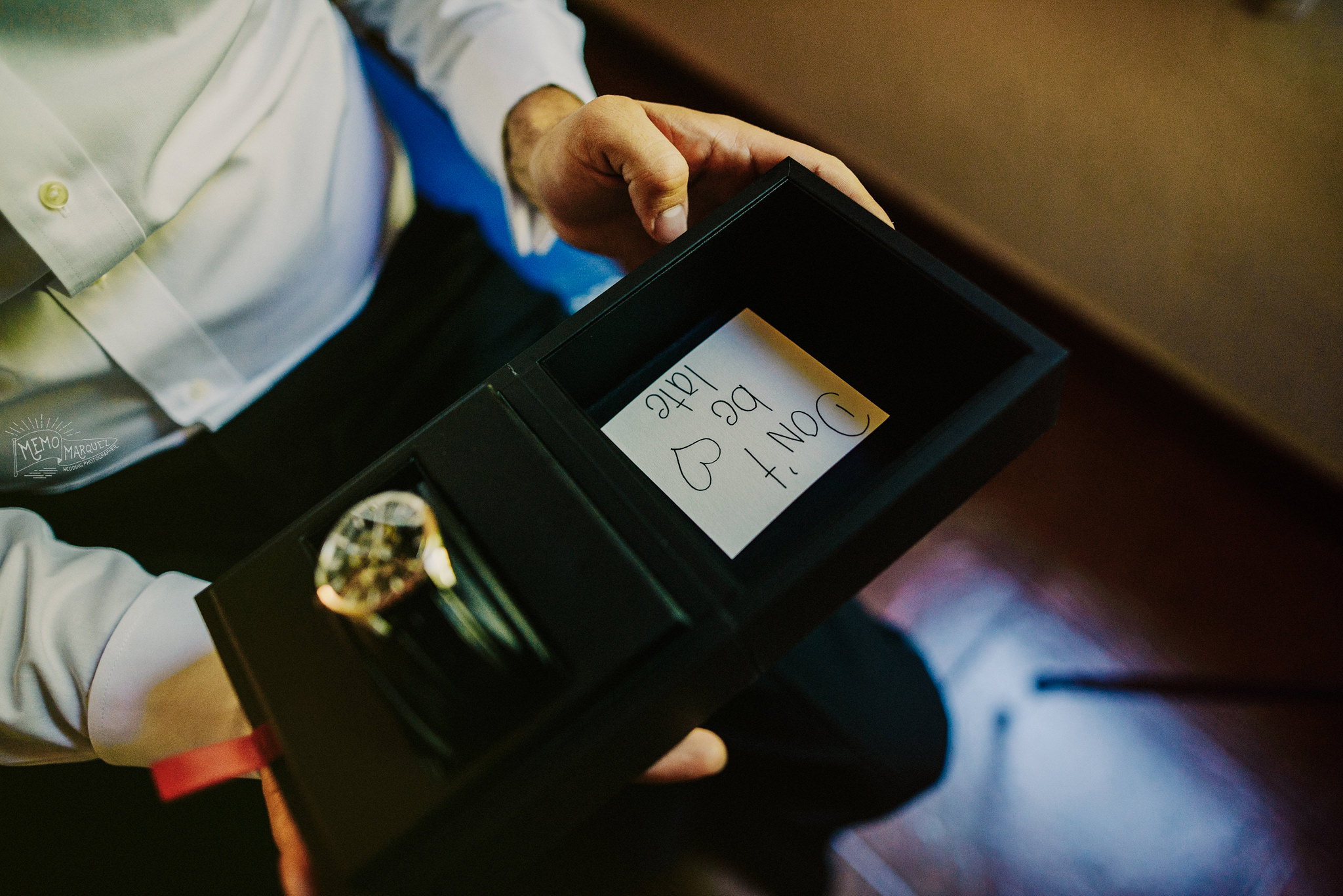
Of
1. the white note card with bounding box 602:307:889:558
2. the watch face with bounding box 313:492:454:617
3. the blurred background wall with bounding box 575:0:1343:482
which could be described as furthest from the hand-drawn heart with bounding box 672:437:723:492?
the blurred background wall with bounding box 575:0:1343:482

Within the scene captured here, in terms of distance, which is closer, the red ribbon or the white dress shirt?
the red ribbon

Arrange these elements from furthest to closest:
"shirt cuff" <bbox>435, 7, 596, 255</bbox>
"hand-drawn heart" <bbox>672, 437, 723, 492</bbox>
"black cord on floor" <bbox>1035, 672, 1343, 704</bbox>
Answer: "black cord on floor" <bbox>1035, 672, 1343, 704</bbox> → "shirt cuff" <bbox>435, 7, 596, 255</bbox> → "hand-drawn heart" <bbox>672, 437, 723, 492</bbox>

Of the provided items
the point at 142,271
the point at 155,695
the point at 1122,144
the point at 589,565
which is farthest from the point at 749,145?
the point at 1122,144

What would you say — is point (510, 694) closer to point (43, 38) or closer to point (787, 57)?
point (43, 38)

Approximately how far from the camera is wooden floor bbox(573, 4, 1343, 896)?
856 millimetres

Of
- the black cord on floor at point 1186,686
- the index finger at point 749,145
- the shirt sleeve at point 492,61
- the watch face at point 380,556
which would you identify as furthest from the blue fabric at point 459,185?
the black cord on floor at point 1186,686

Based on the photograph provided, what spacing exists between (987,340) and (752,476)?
0.52ft

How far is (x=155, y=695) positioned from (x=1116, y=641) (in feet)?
3.58

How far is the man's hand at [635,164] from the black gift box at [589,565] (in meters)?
0.08

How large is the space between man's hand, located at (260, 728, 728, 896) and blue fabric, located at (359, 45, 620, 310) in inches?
17.9

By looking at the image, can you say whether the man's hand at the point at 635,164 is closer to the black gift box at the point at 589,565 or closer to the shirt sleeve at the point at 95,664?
the black gift box at the point at 589,565

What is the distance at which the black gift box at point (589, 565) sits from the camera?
0.35m

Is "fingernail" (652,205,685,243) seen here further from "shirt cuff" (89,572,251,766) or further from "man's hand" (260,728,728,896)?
"shirt cuff" (89,572,251,766)

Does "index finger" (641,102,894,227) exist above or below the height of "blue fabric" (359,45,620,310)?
below
